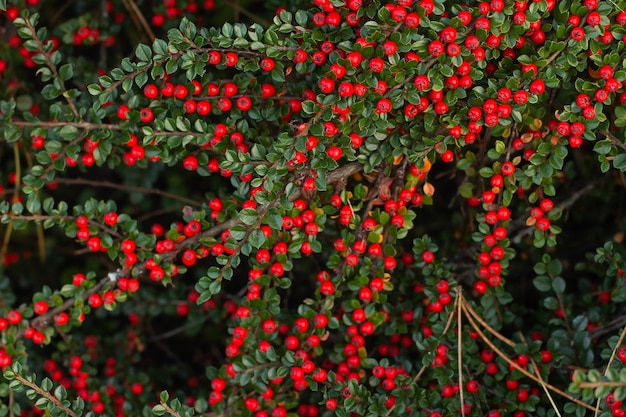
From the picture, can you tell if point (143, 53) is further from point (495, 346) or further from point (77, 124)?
point (495, 346)

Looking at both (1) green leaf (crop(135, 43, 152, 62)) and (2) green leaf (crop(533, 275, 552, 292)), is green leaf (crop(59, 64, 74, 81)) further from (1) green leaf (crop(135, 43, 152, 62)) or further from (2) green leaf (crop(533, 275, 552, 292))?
(2) green leaf (crop(533, 275, 552, 292))

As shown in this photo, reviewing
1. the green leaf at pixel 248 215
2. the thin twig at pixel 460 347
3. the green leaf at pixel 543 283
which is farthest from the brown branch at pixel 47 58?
the green leaf at pixel 543 283

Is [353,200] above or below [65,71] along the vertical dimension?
below

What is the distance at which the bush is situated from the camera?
1.95 meters

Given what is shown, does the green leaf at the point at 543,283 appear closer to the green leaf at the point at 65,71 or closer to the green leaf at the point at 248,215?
the green leaf at the point at 248,215

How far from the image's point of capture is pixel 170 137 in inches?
85.4

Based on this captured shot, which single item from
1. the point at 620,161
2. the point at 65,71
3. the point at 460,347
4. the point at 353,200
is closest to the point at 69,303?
the point at 65,71

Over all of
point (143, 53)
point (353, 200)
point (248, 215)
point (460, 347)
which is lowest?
point (460, 347)

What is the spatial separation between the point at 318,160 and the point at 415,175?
35 centimetres

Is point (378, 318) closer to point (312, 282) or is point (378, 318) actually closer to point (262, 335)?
point (262, 335)

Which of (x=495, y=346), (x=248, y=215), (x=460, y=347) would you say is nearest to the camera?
(x=248, y=215)

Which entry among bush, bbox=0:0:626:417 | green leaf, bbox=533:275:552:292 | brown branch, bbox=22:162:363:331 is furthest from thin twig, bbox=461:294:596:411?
brown branch, bbox=22:162:363:331

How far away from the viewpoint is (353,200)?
7.59 feet

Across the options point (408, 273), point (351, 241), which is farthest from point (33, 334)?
point (408, 273)
